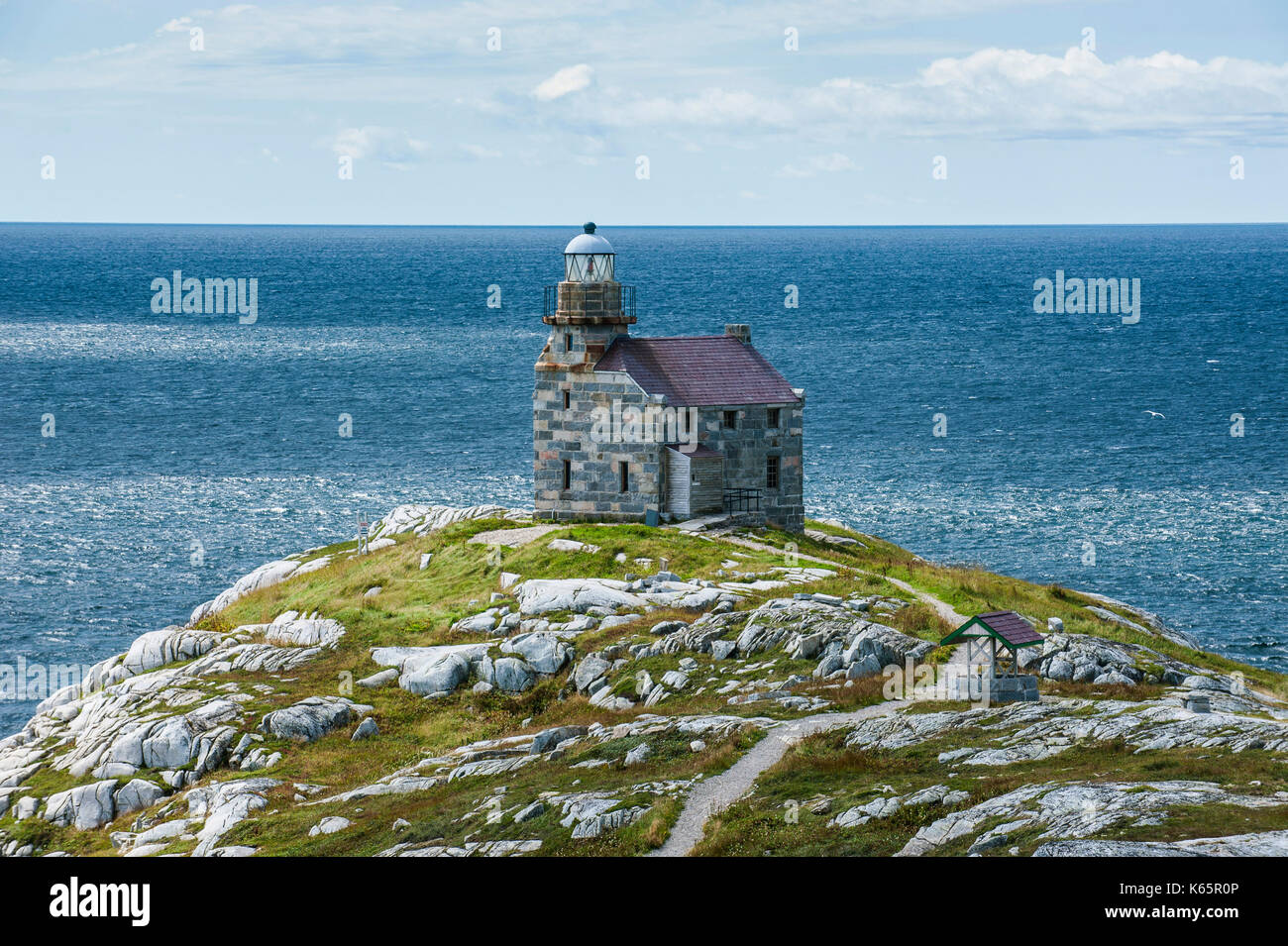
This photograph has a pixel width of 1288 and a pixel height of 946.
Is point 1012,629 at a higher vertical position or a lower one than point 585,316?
lower

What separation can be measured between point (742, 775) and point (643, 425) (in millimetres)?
26398

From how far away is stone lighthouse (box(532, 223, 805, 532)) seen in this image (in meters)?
55.0

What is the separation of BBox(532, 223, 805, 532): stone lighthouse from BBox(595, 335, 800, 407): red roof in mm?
51

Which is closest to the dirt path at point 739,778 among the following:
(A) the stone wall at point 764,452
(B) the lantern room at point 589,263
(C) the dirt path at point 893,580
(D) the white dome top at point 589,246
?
(C) the dirt path at point 893,580

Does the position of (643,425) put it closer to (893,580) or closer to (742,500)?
(742,500)

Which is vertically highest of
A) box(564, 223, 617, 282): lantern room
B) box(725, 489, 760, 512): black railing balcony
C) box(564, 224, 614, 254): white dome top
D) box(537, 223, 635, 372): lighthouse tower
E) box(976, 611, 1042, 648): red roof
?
box(564, 224, 614, 254): white dome top

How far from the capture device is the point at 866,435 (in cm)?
10556

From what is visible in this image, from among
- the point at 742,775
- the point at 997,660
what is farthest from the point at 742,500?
the point at 742,775

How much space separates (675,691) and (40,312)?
181201 millimetres

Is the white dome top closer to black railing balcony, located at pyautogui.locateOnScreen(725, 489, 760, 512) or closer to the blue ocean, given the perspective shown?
black railing balcony, located at pyautogui.locateOnScreen(725, 489, 760, 512)

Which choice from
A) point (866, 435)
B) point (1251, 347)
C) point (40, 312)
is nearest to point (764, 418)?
point (866, 435)

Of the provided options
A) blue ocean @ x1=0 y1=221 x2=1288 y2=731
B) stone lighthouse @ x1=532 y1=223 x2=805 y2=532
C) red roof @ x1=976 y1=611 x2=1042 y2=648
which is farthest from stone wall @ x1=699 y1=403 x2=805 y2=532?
red roof @ x1=976 y1=611 x2=1042 y2=648

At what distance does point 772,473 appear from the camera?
57375 millimetres
